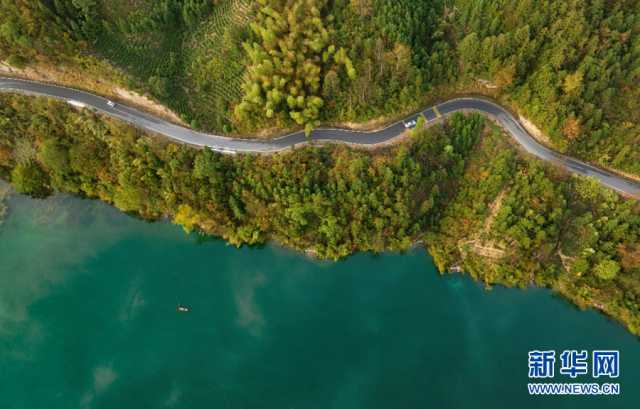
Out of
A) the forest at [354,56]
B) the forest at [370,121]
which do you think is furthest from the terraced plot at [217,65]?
the forest at [370,121]

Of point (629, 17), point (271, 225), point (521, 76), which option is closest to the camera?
point (629, 17)

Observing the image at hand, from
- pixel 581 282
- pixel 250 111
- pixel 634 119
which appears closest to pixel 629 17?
pixel 634 119

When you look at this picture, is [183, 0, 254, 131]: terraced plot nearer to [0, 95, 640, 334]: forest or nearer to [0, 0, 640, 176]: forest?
[0, 0, 640, 176]: forest

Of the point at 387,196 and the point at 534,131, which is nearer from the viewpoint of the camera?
the point at 387,196

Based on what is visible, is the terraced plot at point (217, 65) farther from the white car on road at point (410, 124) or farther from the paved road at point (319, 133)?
the white car on road at point (410, 124)

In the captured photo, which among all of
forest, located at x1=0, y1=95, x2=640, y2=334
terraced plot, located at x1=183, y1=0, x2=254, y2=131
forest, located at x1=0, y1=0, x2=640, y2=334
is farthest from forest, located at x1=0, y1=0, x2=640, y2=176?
forest, located at x1=0, y1=95, x2=640, y2=334

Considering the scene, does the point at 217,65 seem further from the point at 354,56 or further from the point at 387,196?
the point at 387,196

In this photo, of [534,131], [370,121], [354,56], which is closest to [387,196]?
[370,121]

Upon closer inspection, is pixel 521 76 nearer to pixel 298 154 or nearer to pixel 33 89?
pixel 298 154
